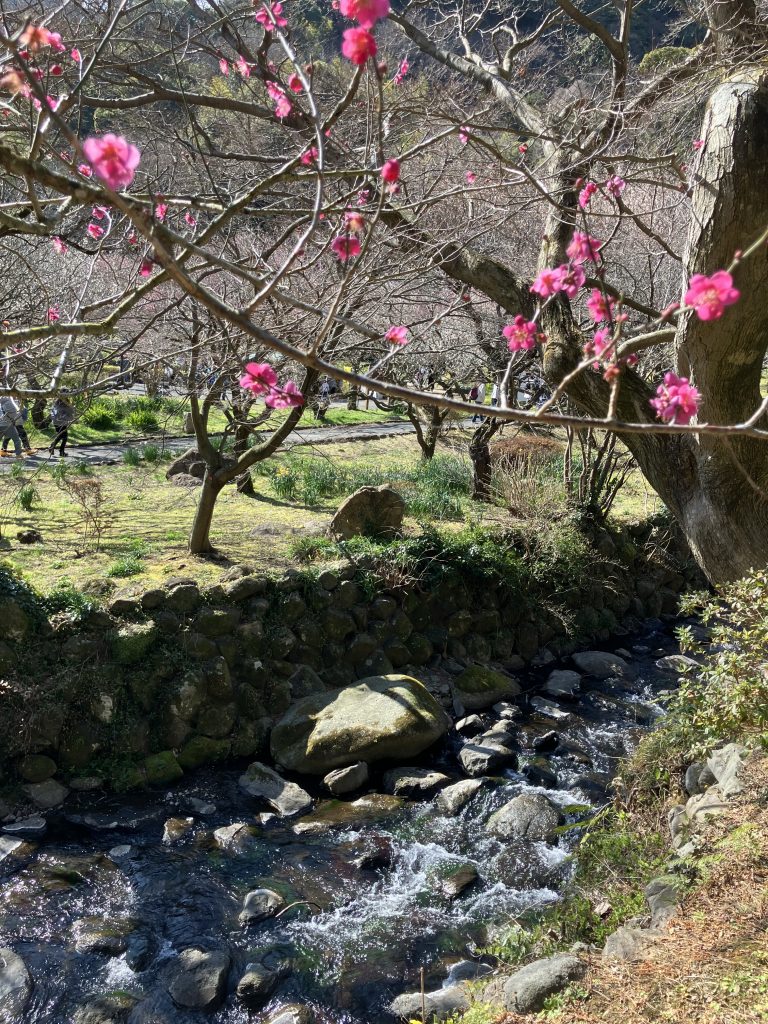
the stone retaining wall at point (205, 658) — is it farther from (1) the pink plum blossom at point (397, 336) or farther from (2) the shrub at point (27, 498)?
(1) the pink plum blossom at point (397, 336)

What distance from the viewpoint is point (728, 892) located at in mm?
3369

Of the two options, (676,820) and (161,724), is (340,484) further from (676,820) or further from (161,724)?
(676,820)

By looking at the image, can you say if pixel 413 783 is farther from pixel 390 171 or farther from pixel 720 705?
pixel 390 171

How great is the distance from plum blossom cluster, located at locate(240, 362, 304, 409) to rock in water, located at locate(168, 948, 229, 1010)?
3145 millimetres

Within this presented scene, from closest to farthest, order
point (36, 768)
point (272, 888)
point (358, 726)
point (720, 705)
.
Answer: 1. point (720, 705)
2. point (272, 888)
3. point (36, 768)
4. point (358, 726)

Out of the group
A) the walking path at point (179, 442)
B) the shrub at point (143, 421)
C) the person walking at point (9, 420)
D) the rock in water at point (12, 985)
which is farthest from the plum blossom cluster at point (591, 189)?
the shrub at point (143, 421)

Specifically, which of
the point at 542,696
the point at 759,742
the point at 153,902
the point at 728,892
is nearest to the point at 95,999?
the point at 153,902

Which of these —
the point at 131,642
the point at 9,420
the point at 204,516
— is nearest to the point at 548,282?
the point at 131,642

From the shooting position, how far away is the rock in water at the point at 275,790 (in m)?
5.74

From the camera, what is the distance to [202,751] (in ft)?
20.6

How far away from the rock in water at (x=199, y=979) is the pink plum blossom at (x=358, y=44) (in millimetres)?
3985

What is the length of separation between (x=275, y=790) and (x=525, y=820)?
177cm

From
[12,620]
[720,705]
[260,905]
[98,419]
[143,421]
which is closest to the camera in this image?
[720,705]

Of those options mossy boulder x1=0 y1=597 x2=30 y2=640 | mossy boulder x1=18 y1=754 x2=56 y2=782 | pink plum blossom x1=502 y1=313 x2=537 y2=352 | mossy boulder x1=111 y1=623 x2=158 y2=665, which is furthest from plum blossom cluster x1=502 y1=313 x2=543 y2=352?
mossy boulder x1=18 y1=754 x2=56 y2=782
